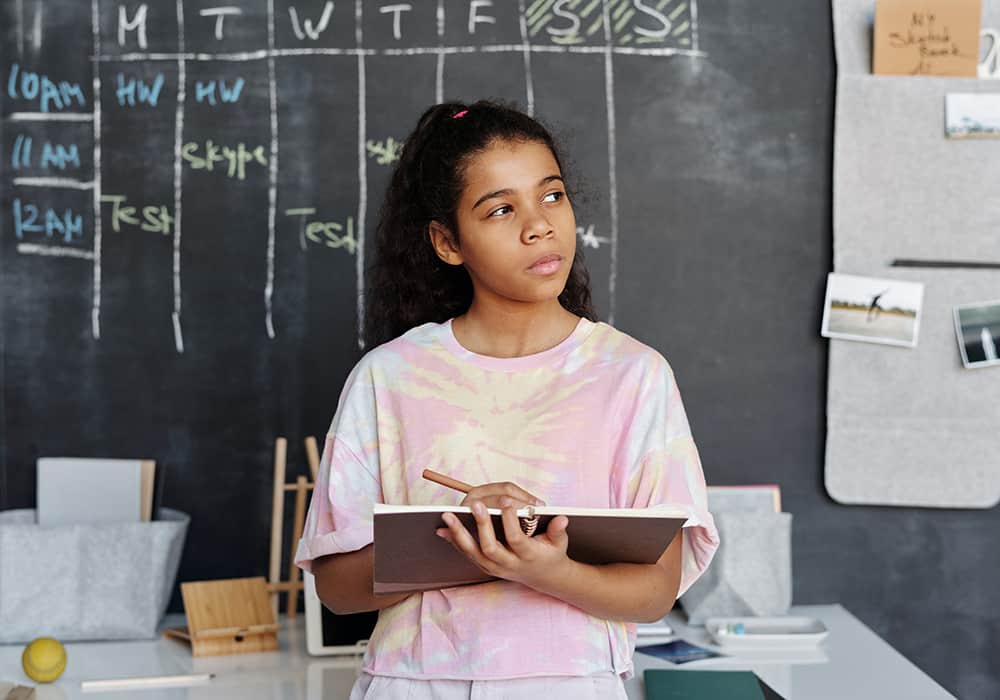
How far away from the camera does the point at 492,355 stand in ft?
3.94

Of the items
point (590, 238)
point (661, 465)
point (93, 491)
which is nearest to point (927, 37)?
point (590, 238)

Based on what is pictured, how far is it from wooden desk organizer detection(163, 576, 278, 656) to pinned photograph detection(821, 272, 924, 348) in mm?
1033

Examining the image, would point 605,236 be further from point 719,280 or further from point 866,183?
point 866,183

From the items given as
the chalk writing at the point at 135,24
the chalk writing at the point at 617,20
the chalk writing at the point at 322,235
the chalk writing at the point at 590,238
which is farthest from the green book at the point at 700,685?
the chalk writing at the point at 135,24

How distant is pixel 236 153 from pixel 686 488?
4.08 ft

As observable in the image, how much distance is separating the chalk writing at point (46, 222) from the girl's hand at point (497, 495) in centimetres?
133

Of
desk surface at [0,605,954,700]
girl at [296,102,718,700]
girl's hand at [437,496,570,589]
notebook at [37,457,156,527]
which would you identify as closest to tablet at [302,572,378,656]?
desk surface at [0,605,954,700]

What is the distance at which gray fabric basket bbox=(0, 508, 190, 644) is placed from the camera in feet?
6.11

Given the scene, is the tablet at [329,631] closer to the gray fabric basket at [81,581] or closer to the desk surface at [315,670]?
the desk surface at [315,670]

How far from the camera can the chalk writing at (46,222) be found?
208cm

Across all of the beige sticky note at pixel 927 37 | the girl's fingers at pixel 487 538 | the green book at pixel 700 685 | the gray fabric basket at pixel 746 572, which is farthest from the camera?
the beige sticky note at pixel 927 37

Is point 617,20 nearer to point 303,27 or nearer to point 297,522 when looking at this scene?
point 303,27

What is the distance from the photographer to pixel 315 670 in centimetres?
175

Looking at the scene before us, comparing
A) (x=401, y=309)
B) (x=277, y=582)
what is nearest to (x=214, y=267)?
(x=277, y=582)
